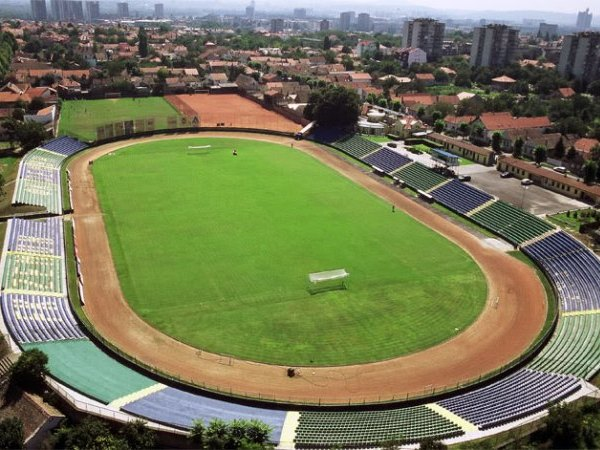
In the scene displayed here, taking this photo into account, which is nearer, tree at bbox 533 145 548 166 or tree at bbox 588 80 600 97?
tree at bbox 533 145 548 166

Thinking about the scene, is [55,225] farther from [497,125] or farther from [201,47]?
[201,47]

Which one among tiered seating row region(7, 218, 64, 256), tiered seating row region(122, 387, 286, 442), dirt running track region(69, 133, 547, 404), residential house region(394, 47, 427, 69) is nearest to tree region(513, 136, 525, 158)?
dirt running track region(69, 133, 547, 404)

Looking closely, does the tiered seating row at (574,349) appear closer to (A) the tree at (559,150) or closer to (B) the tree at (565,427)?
(B) the tree at (565,427)

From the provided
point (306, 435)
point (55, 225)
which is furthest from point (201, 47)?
point (306, 435)

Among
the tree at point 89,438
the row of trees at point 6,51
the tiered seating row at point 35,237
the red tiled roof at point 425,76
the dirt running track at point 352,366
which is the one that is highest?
the row of trees at point 6,51

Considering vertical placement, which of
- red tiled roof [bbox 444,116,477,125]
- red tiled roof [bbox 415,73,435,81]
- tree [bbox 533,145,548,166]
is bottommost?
tree [bbox 533,145,548,166]

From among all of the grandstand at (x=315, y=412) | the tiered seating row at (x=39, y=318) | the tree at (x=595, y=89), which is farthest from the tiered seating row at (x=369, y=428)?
the tree at (x=595, y=89)

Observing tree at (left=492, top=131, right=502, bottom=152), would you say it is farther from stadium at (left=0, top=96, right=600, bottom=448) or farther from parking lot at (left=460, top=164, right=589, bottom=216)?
stadium at (left=0, top=96, right=600, bottom=448)
